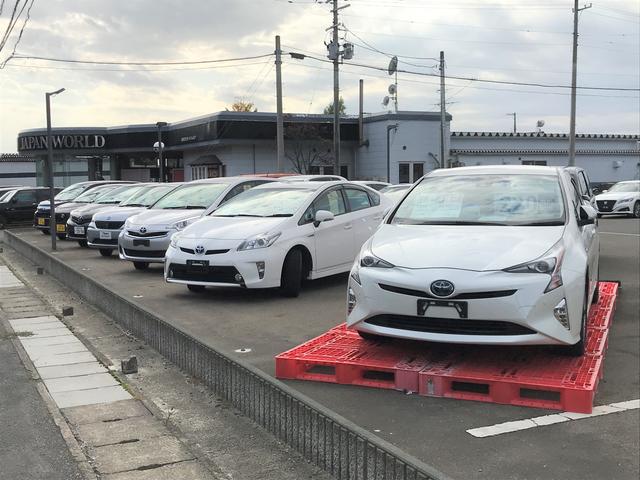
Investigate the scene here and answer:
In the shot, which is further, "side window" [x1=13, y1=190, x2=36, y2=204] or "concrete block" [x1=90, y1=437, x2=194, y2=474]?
→ "side window" [x1=13, y1=190, x2=36, y2=204]

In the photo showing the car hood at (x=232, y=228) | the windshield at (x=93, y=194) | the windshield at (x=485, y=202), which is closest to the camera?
the windshield at (x=485, y=202)

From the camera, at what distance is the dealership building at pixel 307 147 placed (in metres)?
37.0

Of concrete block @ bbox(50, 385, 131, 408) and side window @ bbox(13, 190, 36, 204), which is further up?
side window @ bbox(13, 190, 36, 204)

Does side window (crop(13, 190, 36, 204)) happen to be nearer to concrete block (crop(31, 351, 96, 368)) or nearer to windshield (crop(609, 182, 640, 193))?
concrete block (crop(31, 351, 96, 368))

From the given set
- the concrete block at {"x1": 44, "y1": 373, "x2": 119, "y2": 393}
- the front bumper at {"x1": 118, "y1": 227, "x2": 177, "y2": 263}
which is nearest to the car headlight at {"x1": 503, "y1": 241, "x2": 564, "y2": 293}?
the concrete block at {"x1": 44, "y1": 373, "x2": 119, "y2": 393}

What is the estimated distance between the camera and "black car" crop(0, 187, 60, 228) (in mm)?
25156

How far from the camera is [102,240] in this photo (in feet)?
43.3

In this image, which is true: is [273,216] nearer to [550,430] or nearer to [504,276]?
[504,276]

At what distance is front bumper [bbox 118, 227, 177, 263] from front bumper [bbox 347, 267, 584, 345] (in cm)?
645

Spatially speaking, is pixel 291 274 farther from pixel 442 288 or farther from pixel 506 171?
pixel 442 288

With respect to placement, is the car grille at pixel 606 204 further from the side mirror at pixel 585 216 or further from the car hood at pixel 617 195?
the side mirror at pixel 585 216

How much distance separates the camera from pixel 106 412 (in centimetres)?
467

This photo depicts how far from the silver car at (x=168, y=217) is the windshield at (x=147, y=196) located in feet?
6.79

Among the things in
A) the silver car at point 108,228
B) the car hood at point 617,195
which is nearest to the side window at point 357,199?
the silver car at point 108,228
